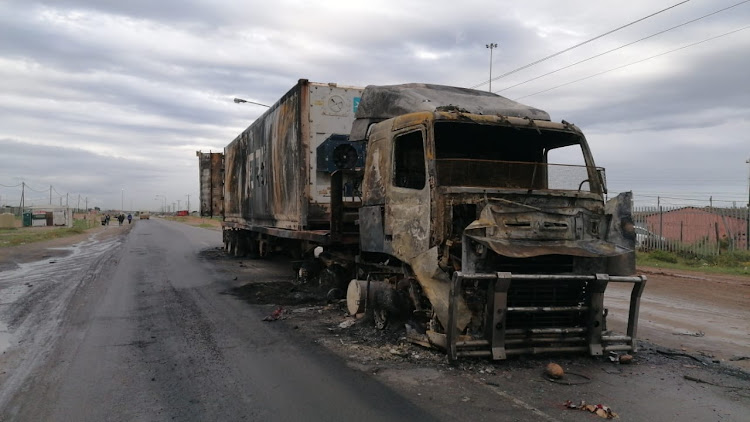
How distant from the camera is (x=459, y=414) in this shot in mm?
4281

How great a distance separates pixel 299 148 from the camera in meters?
9.56

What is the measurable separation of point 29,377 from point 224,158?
1432 centimetres

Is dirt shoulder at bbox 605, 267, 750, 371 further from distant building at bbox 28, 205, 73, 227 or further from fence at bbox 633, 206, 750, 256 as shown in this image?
distant building at bbox 28, 205, 73, 227

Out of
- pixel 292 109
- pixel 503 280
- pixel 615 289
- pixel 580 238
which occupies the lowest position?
pixel 615 289

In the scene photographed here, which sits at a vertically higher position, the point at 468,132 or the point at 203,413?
the point at 468,132

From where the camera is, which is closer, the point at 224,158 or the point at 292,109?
the point at 292,109

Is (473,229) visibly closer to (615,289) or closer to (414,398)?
(414,398)

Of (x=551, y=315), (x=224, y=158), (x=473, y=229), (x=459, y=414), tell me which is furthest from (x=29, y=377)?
(x=224, y=158)

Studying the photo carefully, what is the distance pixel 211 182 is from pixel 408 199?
15778 mm

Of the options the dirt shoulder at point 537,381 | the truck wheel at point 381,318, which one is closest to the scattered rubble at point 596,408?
the dirt shoulder at point 537,381

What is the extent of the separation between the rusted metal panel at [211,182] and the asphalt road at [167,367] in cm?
1011

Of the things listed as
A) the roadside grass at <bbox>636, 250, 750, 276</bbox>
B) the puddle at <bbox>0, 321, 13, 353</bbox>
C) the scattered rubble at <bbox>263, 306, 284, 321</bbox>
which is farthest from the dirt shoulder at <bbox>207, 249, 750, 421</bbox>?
the roadside grass at <bbox>636, 250, 750, 276</bbox>

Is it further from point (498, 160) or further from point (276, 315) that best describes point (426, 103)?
point (276, 315)

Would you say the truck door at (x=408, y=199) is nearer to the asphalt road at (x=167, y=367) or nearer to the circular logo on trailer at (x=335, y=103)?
the asphalt road at (x=167, y=367)
